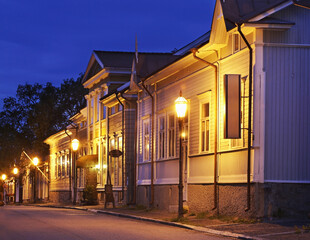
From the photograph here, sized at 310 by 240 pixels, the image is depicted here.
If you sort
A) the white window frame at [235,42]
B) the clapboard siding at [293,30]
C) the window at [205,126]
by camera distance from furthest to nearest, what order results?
1. the window at [205,126]
2. the white window frame at [235,42]
3. the clapboard siding at [293,30]

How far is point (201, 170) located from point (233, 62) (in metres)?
4.63

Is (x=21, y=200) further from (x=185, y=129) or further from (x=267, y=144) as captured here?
(x=267, y=144)

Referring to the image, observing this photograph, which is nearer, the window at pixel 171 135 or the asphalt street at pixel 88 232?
the asphalt street at pixel 88 232

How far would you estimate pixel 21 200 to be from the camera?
79.9m

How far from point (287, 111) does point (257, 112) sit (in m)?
0.85

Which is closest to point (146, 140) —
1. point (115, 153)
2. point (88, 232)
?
point (115, 153)

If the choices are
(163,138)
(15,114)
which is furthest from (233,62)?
(15,114)

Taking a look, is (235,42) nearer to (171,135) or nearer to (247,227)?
(247,227)

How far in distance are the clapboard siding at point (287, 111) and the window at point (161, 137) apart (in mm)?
10514

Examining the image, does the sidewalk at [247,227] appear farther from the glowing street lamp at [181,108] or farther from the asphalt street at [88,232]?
the glowing street lamp at [181,108]

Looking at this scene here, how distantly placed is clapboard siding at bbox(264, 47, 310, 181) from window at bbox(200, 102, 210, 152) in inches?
185

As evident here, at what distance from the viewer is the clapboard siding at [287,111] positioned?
19.3 m

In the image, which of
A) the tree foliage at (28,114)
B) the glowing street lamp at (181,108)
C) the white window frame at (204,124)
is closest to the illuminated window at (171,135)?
the white window frame at (204,124)

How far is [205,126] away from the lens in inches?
949
